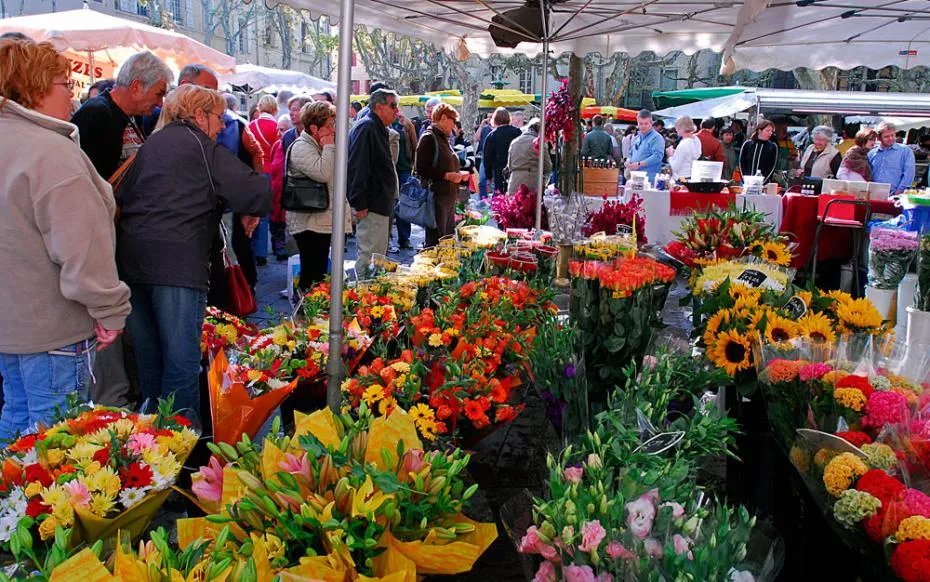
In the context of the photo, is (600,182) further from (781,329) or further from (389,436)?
(389,436)

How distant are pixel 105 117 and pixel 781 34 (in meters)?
5.87

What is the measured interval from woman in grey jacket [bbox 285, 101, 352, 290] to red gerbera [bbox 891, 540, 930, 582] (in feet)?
12.9

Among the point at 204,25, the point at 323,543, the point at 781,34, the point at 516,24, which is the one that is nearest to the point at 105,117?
the point at 323,543

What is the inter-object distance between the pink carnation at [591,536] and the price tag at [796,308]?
165 centimetres

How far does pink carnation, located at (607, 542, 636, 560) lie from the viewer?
4.05ft

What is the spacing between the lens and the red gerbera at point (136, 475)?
61.0 inches

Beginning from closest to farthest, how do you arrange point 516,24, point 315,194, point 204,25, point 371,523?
point 371,523
point 315,194
point 516,24
point 204,25

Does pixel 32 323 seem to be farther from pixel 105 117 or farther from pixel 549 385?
pixel 549 385

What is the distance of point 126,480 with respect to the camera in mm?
1549

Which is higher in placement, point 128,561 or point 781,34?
point 781,34

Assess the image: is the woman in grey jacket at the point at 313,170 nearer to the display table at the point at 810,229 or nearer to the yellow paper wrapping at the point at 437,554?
the yellow paper wrapping at the point at 437,554

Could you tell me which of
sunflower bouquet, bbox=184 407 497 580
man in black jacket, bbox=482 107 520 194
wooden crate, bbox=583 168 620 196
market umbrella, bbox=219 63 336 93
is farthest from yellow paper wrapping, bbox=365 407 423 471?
market umbrella, bbox=219 63 336 93

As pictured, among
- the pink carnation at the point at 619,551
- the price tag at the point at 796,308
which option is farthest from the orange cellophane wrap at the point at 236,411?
the price tag at the point at 796,308

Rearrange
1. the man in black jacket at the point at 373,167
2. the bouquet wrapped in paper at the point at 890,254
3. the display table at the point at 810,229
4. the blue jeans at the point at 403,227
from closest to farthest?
the bouquet wrapped in paper at the point at 890,254
the man in black jacket at the point at 373,167
the display table at the point at 810,229
the blue jeans at the point at 403,227
